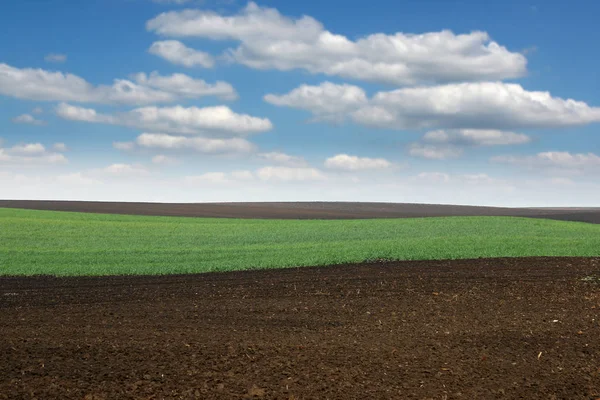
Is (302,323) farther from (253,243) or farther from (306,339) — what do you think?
(253,243)

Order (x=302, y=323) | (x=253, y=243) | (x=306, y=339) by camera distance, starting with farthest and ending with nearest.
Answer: (x=253, y=243)
(x=302, y=323)
(x=306, y=339)

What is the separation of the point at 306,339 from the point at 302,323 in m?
1.58

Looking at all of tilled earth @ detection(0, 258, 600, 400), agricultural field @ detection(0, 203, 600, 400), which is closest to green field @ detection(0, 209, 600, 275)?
agricultural field @ detection(0, 203, 600, 400)

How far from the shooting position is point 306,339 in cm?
1131

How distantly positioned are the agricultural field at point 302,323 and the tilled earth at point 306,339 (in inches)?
1.5

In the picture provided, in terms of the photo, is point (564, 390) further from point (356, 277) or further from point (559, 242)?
point (559, 242)

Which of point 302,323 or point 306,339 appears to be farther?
point 302,323

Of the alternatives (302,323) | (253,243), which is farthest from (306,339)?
(253,243)

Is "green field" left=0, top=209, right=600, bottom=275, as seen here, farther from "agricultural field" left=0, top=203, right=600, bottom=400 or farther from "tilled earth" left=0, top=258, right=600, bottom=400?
"tilled earth" left=0, top=258, right=600, bottom=400

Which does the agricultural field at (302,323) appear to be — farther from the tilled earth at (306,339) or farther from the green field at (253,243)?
the green field at (253,243)

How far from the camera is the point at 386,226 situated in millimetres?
42188

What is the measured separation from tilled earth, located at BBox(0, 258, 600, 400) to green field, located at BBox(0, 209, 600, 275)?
5619 mm

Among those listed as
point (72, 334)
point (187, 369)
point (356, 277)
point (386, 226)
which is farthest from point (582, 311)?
point (386, 226)

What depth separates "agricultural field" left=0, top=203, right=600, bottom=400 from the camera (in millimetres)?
8773
